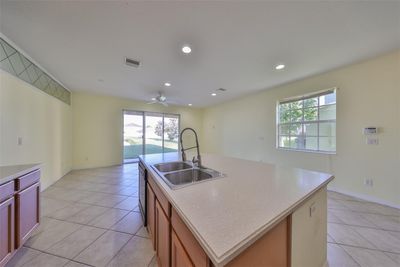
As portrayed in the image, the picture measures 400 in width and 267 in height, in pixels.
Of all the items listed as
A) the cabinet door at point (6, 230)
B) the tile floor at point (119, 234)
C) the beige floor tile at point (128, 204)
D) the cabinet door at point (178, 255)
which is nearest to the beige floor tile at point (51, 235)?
the tile floor at point (119, 234)

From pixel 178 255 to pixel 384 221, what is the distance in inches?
119

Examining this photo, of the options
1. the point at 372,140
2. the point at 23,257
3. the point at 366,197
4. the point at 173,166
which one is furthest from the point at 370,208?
the point at 23,257

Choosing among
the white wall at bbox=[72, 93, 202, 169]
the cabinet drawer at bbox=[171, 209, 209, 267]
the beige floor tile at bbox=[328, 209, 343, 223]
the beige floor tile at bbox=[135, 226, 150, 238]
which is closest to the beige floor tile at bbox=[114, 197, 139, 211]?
the beige floor tile at bbox=[135, 226, 150, 238]

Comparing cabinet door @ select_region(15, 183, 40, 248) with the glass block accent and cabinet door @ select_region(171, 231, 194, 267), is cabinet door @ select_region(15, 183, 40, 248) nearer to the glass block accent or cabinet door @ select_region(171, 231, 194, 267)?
cabinet door @ select_region(171, 231, 194, 267)

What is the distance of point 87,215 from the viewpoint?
7.49ft

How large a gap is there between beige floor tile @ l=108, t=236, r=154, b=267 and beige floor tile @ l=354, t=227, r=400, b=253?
2.49 metres

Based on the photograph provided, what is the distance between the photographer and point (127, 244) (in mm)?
1723

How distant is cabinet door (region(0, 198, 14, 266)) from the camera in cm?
126

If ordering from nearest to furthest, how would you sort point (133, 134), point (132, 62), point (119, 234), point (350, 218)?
point (119, 234), point (350, 218), point (132, 62), point (133, 134)

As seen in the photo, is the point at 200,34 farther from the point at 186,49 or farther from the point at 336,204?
the point at 336,204

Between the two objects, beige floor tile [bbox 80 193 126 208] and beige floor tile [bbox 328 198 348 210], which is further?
beige floor tile [bbox 80 193 126 208]

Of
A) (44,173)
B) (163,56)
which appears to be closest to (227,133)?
(163,56)

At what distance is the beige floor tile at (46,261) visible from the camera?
4.73 feet

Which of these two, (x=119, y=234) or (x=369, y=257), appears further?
(x=119, y=234)
